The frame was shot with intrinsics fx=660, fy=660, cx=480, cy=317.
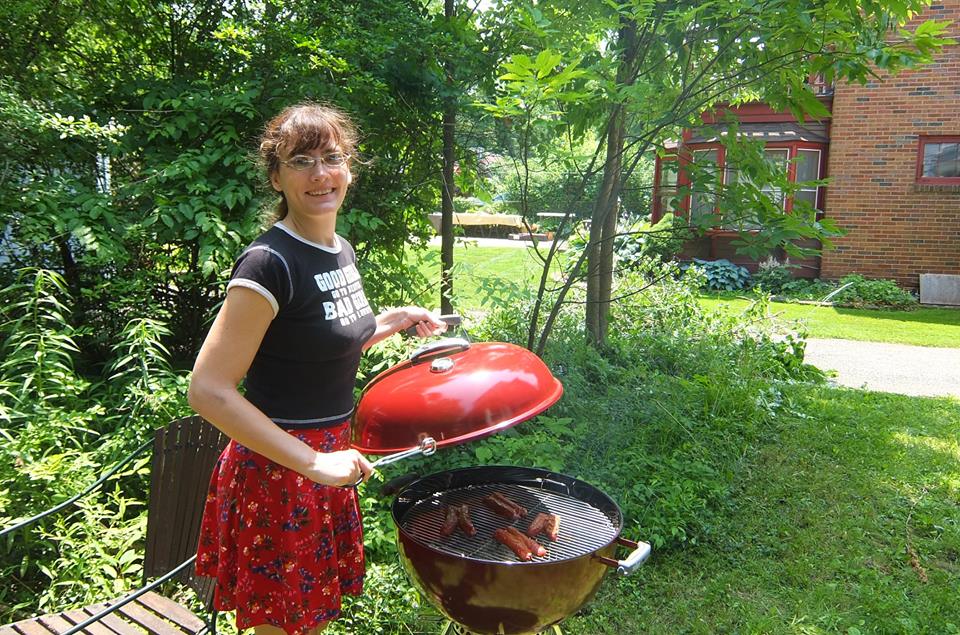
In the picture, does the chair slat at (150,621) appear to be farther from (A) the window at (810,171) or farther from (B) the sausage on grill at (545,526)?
(A) the window at (810,171)

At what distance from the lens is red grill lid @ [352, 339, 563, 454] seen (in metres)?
1.92

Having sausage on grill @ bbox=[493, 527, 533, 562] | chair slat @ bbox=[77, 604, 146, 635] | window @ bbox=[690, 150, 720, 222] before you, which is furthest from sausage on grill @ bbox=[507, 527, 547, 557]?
window @ bbox=[690, 150, 720, 222]

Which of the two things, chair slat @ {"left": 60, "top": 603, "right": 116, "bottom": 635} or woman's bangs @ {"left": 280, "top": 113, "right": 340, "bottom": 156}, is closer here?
woman's bangs @ {"left": 280, "top": 113, "right": 340, "bottom": 156}

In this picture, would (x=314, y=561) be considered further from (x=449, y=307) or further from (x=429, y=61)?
(x=429, y=61)

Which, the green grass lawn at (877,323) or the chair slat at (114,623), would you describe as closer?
the chair slat at (114,623)

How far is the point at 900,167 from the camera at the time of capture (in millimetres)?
11562

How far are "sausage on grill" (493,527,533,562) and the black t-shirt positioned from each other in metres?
0.71

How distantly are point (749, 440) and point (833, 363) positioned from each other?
10.2 ft

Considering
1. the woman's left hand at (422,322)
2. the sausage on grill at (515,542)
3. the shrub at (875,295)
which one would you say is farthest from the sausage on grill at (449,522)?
the shrub at (875,295)

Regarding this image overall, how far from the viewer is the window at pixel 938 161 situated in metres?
11.5

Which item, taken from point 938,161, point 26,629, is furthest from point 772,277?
point 26,629

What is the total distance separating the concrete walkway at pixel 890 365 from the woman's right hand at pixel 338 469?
6.06 meters

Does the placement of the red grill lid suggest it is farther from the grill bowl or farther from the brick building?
the brick building

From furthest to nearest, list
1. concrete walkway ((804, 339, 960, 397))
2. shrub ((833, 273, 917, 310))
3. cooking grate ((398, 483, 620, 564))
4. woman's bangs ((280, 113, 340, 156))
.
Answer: shrub ((833, 273, 917, 310)) → concrete walkway ((804, 339, 960, 397)) → cooking grate ((398, 483, 620, 564)) → woman's bangs ((280, 113, 340, 156))
